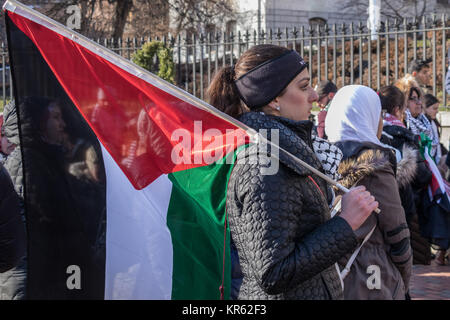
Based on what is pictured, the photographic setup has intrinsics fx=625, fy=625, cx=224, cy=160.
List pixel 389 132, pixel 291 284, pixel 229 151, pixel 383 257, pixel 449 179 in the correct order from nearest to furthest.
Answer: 1. pixel 291 284
2. pixel 229 151
3. pixel 383 257
4. pixel 389 132
5. pixel 449 179

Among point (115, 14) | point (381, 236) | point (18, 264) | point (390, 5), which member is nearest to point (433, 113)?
point (381, 236)

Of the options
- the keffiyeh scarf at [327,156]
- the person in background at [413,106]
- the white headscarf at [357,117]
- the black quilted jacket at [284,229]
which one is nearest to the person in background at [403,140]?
the person in background at [413,106]

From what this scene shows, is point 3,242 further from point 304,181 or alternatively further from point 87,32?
point 87,32

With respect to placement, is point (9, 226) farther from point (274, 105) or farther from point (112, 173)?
point (274, 105)

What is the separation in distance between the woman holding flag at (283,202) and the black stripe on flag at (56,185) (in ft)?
1.69

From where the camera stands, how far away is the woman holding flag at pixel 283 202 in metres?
2.10

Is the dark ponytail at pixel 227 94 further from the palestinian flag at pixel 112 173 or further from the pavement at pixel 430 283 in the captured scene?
the pavement at pixel 430 283

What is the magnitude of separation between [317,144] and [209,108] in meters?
0.67

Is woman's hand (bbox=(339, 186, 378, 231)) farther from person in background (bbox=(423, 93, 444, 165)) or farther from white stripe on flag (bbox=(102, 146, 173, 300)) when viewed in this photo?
person in background (bbox=(423, 93, 444, 165))

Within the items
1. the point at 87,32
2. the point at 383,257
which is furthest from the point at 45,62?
the point at 87,32

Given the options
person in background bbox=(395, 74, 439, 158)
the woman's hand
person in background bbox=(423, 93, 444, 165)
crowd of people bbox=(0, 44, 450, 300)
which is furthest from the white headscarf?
person in background bbox=(423, 93, 444, 165)

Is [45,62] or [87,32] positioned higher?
[87,32]

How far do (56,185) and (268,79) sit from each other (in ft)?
2.96

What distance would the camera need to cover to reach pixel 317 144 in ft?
9.02
